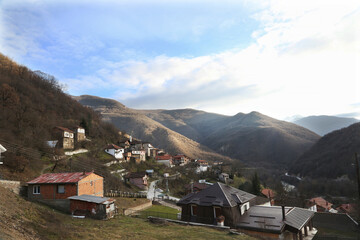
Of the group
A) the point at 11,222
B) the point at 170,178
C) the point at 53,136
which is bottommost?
the point at 170,178

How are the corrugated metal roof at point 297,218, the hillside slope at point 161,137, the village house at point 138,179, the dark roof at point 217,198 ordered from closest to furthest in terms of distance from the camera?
the corrugated metal roof at point 297,218 < the dark roof at point 217,198 < the village house at point 138,179 < the hillside slope at point 161,137

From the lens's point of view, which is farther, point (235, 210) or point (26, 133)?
point (26, 133)

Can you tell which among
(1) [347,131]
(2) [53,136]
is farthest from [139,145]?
(1) [347,131]

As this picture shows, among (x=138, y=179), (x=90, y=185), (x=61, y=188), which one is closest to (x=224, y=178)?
(x=138, y=179)

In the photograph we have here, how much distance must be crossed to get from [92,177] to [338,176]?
111 metres

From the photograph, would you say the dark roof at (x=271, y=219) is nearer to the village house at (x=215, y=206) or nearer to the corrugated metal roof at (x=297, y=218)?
the corrugated metal roof at (x=297, y=218)

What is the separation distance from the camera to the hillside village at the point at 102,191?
66.6 feet

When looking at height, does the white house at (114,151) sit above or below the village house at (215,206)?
above

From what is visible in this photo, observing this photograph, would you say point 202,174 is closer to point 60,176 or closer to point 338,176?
point 60,176

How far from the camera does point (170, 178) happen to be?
200ft

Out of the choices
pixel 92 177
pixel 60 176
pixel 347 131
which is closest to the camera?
pixel 60 176

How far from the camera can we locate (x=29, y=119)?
46.4 metres

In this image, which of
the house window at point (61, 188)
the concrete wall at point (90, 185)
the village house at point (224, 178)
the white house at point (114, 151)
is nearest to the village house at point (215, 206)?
the concrete wall at point (90, 185)

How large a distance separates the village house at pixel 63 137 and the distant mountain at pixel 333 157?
108m
